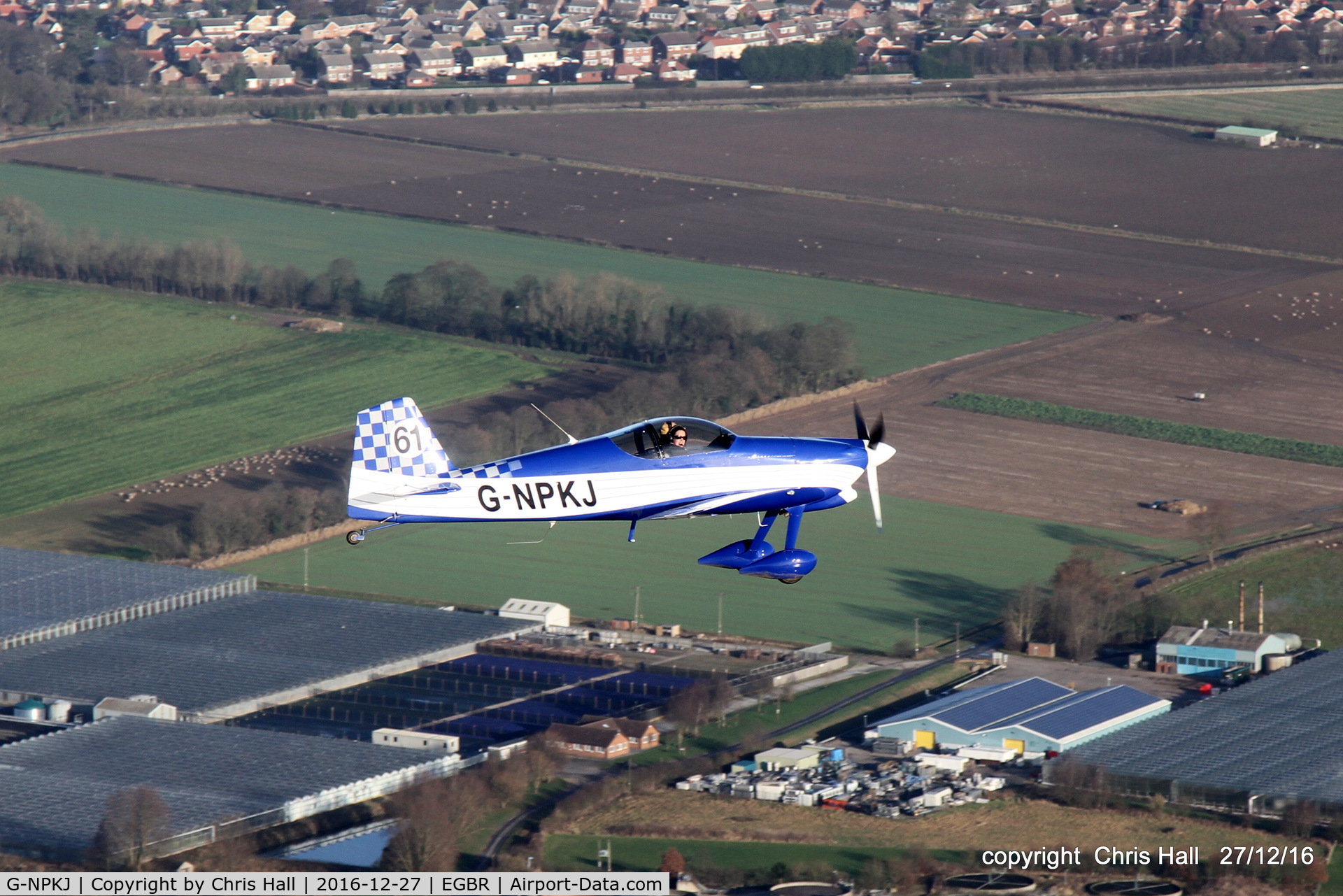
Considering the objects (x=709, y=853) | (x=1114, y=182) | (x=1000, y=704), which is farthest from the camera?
(x=1114, y=182)

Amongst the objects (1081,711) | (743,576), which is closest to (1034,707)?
(1081,711)

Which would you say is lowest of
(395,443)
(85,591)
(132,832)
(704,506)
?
(85,591)

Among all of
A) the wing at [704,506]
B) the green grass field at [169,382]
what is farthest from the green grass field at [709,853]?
the green grass field at [169,382]

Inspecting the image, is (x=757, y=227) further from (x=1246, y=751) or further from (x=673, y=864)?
(x=673, y=864)

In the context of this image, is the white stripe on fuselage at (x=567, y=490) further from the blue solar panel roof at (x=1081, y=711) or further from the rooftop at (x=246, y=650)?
the rooftop at (x=246, y=650)

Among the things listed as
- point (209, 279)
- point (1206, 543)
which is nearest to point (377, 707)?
point (1206, 543)

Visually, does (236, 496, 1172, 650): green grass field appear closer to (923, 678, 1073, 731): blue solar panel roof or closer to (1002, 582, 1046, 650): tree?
(1002, 582, 1046, 650): tree

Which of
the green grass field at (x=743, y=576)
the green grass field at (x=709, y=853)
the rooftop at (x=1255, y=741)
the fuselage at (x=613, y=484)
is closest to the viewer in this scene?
the fuselage at (x=613, y=484)
